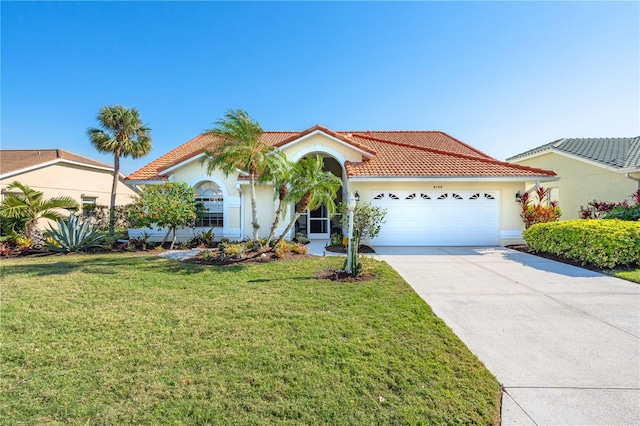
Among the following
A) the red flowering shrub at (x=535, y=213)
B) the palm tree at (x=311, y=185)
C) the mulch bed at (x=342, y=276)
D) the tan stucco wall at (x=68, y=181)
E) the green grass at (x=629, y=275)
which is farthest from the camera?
the tan stucco wall at (x=68, y=181)

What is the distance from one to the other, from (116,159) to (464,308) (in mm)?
19367

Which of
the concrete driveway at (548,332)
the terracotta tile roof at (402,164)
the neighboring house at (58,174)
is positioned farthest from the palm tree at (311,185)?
the neighboring house at (58,174)

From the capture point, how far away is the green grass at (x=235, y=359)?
283 centimetres

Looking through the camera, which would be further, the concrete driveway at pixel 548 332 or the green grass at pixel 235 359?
the concrete driveway at pixel 548 332

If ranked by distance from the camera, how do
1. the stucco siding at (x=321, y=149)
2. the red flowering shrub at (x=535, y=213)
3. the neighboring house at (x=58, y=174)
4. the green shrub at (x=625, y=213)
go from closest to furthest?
the green shrub at (x=625, y=213), the red flowering shrub at (x=535, y=213), the stucco siding at (x=321, y=149), the neighboring house at (x=58, y=174)

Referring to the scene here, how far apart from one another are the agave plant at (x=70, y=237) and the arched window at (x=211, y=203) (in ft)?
15.1

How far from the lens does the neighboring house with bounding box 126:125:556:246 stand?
43.1 ft

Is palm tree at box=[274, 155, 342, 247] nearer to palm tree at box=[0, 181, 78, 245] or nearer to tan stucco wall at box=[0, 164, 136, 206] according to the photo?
palm tree at box=[0, 181, 78, 245]

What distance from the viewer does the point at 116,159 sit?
16328 millimetres

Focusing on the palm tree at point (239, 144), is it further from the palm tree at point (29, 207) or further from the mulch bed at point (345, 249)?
the palm tree at point (29, 207)

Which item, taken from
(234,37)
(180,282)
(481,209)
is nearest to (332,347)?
(180,282)

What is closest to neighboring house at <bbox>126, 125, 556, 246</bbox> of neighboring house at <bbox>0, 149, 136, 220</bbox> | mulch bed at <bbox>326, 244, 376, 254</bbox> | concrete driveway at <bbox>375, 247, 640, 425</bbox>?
mulch bed at <bbox>326, 244, 376, 254</bbox>

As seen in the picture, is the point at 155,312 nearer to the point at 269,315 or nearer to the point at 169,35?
the point at 269,315

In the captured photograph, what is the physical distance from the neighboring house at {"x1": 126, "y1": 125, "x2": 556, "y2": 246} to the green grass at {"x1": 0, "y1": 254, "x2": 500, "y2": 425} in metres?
7.27
